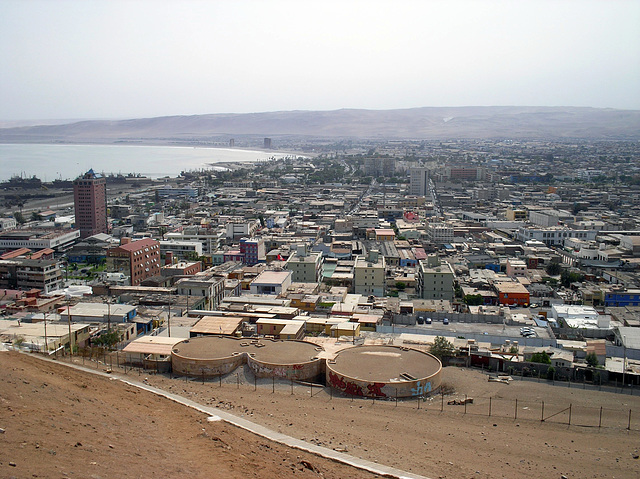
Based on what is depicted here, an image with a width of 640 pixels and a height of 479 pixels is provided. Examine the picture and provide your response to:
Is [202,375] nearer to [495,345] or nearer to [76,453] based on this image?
[76,453]

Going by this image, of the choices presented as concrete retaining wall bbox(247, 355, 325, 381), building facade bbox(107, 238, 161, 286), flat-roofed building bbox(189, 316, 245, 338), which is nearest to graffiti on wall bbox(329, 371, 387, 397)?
concrete retaining wall bbox(247, 355, 325, 381)

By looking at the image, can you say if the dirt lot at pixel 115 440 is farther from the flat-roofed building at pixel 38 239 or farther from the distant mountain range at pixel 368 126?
the distant mountain range at pixel 368 126

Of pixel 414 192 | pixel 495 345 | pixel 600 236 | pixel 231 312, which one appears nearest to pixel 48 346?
pixel 231 312

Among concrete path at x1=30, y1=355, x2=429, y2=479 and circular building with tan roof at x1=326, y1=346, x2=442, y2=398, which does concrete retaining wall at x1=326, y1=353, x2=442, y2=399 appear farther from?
concrete path at x1=30, y1=355, x2=429, y2=479

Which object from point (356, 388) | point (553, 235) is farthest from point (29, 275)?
point (553, 235)

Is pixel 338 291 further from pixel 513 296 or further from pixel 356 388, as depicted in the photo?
pixel 356 388

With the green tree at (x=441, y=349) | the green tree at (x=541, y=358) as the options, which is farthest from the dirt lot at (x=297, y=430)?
the green tree at (x=441, y=349)
